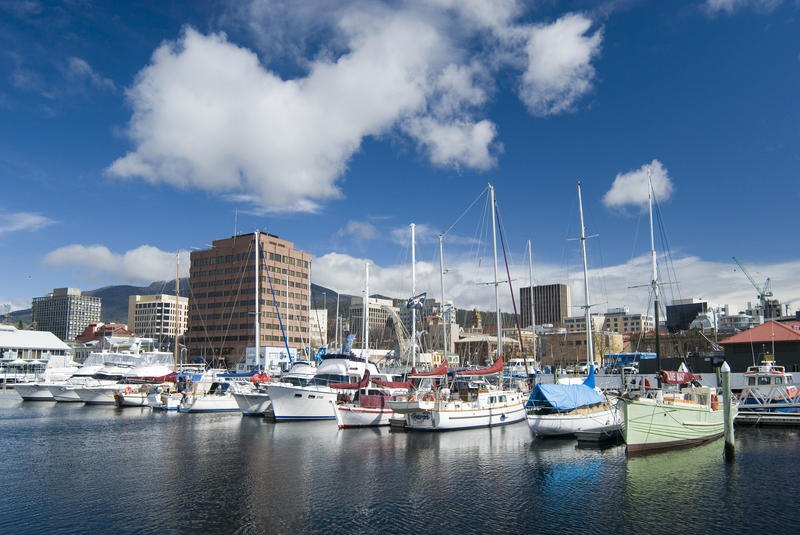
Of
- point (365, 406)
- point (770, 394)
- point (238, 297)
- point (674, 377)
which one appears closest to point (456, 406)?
point (365, 406)

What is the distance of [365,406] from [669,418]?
2893cm

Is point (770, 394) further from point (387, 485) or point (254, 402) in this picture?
point (254, 402)

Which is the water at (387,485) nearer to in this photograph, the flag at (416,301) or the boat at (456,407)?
the boat at (456,407)

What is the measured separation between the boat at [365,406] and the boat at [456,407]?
179 cm

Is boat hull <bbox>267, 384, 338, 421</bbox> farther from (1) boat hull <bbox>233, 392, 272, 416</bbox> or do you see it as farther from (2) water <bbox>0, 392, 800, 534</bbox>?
(2) water <bbox>0, 392, 800, 534</bbox>

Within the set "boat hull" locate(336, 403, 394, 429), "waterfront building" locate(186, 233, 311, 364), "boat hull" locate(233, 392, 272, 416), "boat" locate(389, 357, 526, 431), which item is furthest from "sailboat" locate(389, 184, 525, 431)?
"waterfront building" locate(186, 233, 311, 364)

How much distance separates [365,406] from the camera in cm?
5900

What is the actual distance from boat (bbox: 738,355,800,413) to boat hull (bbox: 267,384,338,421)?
145 feet

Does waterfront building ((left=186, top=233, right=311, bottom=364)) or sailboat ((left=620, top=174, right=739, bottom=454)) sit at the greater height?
waterfront building ((left=186, top=233, right=311, bottom=364))

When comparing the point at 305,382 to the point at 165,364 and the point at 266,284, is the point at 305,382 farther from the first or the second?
the point at 266,284

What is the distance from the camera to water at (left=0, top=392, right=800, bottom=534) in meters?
26.1

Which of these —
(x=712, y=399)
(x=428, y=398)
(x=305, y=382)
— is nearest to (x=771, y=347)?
(x=712, y=399)

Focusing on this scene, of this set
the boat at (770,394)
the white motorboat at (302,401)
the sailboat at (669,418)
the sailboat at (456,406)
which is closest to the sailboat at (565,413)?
the sailboat at (669,418)

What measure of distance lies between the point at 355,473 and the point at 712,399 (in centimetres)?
3306
